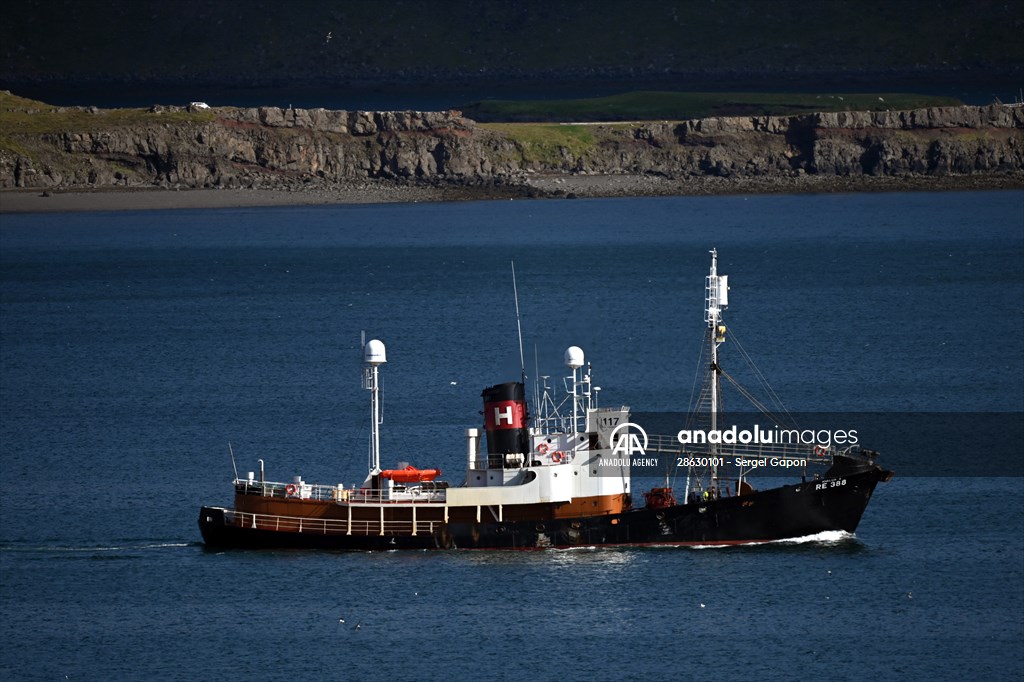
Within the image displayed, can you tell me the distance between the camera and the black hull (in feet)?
173

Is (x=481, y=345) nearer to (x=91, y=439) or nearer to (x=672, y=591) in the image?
(x=91, y=439)

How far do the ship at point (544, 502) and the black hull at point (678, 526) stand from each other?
3 centimetres

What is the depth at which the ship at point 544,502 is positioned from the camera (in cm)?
5269

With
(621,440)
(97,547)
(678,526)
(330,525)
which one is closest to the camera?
(621,440)

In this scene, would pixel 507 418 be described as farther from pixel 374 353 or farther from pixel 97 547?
pixel 97 547

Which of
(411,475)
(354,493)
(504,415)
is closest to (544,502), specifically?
(504,415)

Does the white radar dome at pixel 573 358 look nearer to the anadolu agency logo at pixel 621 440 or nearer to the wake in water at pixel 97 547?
the anadolu agency logo at pixel 621 440

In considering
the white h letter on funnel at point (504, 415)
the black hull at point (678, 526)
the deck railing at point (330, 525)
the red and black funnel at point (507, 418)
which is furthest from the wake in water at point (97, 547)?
the white h letter on funnel at point (504, 415)

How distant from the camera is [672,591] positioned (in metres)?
49.9

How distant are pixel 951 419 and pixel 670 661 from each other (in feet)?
93.4

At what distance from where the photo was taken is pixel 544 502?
2074 inches

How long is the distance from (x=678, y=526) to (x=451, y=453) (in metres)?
14.3

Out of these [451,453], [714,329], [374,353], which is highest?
[714,329]

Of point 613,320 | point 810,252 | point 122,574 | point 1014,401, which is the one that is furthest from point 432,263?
point 122,574
